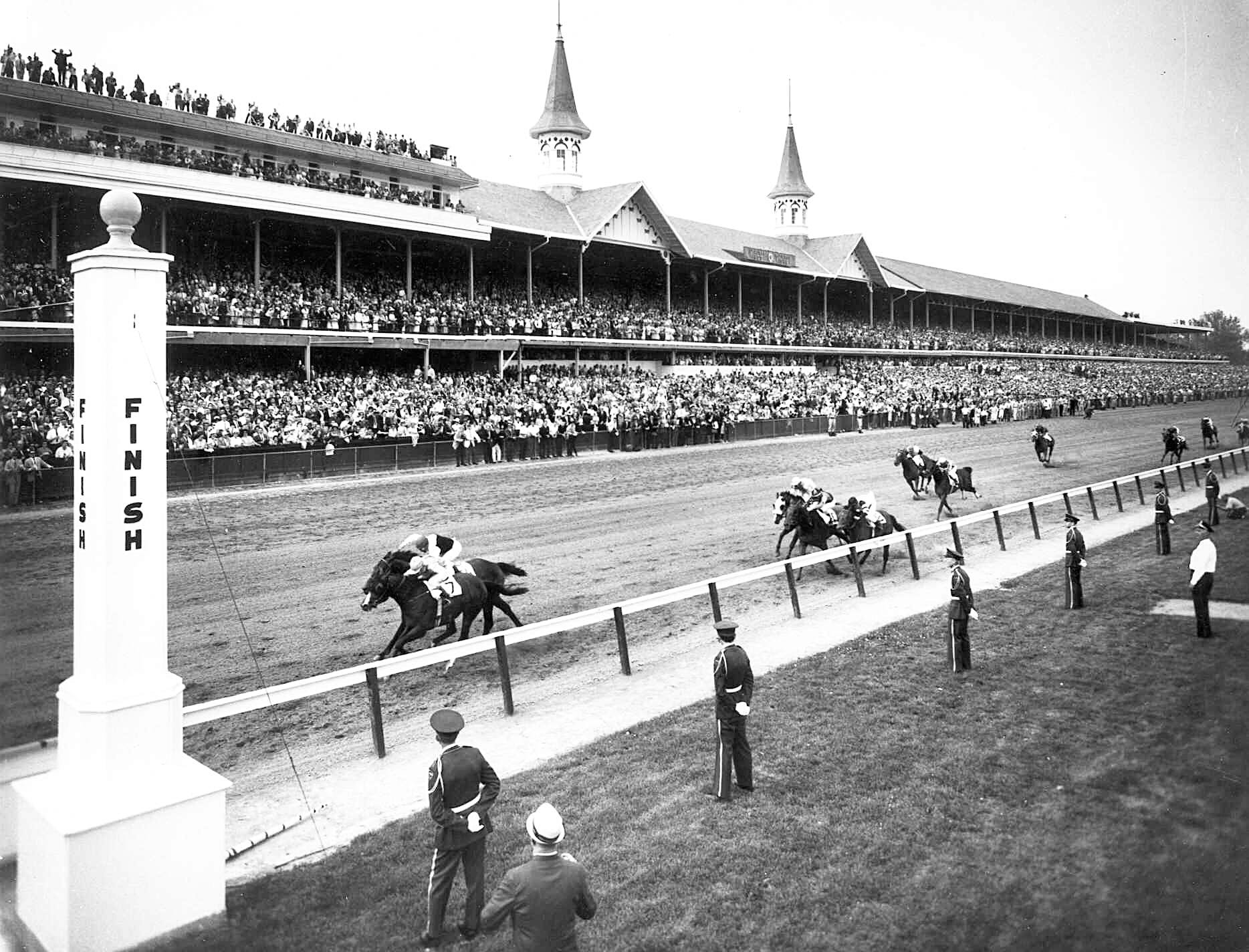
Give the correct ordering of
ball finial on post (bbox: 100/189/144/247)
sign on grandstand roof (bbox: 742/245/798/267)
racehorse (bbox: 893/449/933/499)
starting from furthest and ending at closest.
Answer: sign on grandstand roof (bbox: 742/245/798/267) < racehorse (bbox: 893/449/933/499) < ball finial on post (bbox: 100/189/144/247)

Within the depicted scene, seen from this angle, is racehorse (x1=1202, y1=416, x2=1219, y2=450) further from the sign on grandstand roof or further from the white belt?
the sign on grandstand roof

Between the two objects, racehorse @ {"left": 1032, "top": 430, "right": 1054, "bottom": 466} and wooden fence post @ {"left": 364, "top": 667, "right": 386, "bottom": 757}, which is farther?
racehorse @ {"left": 1032, "top": 430, "right": 1054, "bottom": 466}

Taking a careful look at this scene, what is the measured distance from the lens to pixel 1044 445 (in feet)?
76.8

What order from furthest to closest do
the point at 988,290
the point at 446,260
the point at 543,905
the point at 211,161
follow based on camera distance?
the point at 988,290 < the point at 446,260 < the point at 211,161 < the point at 543,905

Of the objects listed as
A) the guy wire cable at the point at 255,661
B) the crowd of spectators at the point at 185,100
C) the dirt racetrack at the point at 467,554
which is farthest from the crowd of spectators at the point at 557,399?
the crowd of spectators at the point at 185,100

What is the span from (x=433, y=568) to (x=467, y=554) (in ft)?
14.5

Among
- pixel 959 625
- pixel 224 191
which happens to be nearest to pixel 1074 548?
pixel 959 625

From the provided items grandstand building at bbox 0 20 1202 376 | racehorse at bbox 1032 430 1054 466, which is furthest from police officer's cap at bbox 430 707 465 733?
racehorse at bbox 1032 430 1054 466

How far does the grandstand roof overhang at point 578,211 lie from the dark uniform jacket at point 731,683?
2388 centimetres

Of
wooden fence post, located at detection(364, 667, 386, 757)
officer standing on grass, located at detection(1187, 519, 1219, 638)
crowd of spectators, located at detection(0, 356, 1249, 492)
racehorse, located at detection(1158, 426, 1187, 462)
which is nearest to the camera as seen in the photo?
wooden fence post, located at detection(364, 667, 386, 757)

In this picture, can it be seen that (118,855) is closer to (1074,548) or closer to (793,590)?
(793,590)

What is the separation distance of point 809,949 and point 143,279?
15.0ft

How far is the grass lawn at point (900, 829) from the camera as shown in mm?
4422

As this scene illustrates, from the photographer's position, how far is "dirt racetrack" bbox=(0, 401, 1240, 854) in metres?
7.73
